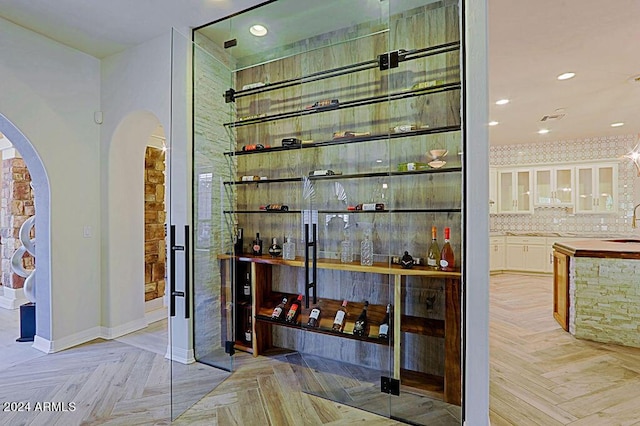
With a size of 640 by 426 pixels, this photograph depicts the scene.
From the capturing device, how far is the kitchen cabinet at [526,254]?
6996mm

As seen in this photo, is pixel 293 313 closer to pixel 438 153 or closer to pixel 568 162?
pixel 438 153

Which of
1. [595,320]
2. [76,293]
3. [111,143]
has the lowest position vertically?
[595,320]

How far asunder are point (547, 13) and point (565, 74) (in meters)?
1.48

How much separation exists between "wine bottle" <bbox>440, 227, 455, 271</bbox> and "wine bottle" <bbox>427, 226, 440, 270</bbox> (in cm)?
5

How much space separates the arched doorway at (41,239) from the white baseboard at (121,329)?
19.6 inches

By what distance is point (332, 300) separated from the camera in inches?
120

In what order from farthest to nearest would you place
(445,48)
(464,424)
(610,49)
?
(610,49) → (445,48) → (464,424)

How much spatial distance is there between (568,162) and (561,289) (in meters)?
4.24

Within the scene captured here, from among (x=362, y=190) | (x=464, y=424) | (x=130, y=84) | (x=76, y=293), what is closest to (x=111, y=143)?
(x=130, y=84)

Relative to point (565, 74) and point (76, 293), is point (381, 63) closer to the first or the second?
point (565, 74)

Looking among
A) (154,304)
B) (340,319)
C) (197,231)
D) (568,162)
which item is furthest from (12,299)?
(568,162)

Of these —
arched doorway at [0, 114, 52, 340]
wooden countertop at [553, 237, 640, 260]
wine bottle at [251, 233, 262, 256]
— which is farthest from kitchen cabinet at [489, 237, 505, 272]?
arched doorway at [0, 114, 52, 340]

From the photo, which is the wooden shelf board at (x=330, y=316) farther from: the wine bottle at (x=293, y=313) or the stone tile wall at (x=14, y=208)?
the stone tile wall at (x=14, y=208)

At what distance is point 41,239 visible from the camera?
3367mm
